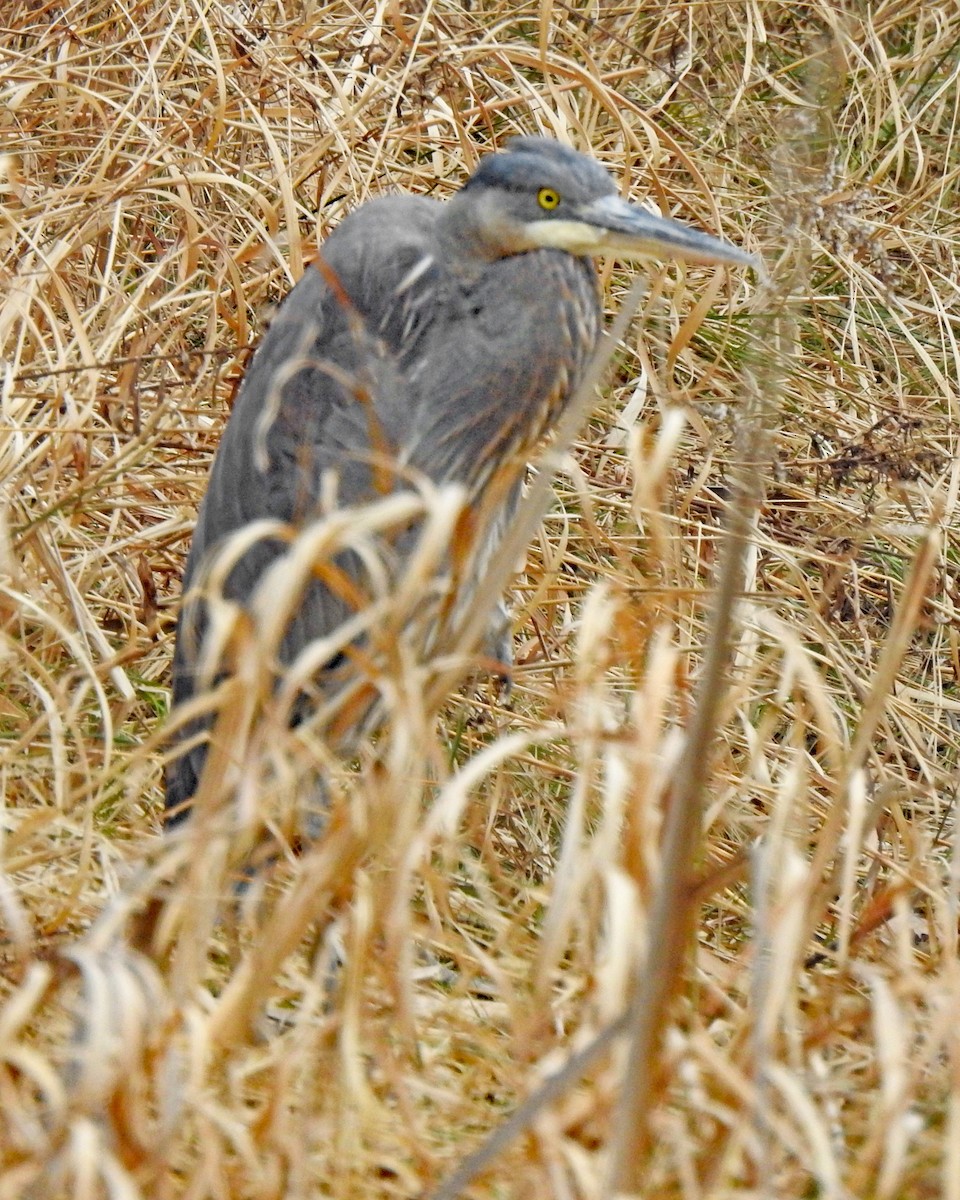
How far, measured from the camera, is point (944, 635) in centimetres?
319

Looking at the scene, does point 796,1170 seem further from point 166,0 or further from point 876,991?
point 166,0

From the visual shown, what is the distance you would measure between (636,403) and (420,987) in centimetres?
140

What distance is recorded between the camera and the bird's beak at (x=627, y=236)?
2264mm

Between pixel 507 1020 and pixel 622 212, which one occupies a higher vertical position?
pixel 622 212

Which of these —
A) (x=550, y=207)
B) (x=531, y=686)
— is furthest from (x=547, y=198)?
(x=531, y=686)

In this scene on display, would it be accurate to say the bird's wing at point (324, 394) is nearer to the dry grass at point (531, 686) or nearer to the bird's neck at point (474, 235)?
the bird's neck at point (474, 235)

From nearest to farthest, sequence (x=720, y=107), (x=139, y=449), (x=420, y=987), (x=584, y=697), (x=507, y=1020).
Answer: (x=584, y=697) → (x=507, y=1020) → (x=420, y=987) → (x=139, y=449) → (x=720, y=107)

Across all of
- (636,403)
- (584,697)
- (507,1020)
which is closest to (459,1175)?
(584,697)

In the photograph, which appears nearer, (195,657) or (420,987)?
(420,987)

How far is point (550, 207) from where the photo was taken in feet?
7.87

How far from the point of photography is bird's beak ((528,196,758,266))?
89.1 inches

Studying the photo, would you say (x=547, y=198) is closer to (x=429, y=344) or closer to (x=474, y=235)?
(x=474, y=235)

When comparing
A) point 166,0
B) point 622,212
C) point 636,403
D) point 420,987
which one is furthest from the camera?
point 166,0

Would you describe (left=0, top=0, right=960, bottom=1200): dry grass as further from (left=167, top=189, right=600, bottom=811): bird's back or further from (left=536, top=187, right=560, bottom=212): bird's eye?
(left=536, top=187, right=560, bottom=212): bird's eye
